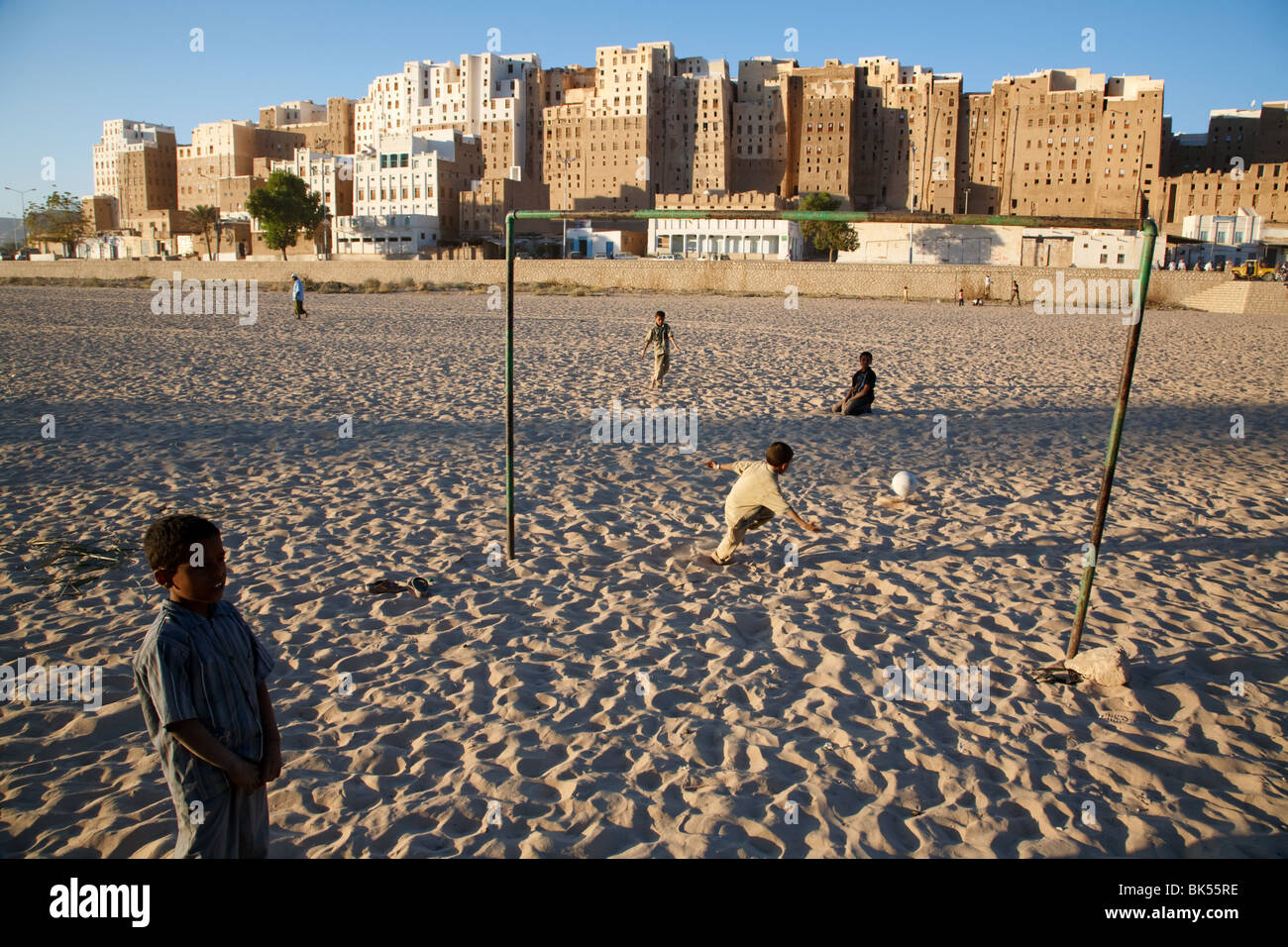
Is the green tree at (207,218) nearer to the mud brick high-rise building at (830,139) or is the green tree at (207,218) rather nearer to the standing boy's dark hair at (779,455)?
the mud brick high-rise building at (830,139)

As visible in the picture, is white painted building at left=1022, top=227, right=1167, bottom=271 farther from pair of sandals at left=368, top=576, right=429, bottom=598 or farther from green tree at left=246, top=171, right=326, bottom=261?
green tree at left=246, top=171, right=326, bottom=261

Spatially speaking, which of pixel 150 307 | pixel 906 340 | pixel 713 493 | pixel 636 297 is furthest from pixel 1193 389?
pixel 150 307

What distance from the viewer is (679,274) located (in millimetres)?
48094

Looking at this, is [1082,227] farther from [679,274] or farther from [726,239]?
[726,239]

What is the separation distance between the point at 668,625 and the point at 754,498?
1.22 metres

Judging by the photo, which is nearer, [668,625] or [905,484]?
[668,625]

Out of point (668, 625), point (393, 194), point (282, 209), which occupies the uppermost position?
point (393, 194)

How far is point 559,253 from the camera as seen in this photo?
72.8m

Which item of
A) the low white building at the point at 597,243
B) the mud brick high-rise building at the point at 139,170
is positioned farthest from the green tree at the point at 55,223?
the low white building at the point at 597,243

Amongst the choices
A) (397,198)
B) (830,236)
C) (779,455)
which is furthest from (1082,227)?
(397,198)

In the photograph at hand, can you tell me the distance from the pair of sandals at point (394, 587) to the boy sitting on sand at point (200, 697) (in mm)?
2951

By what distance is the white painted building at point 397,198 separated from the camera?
76.4 m
